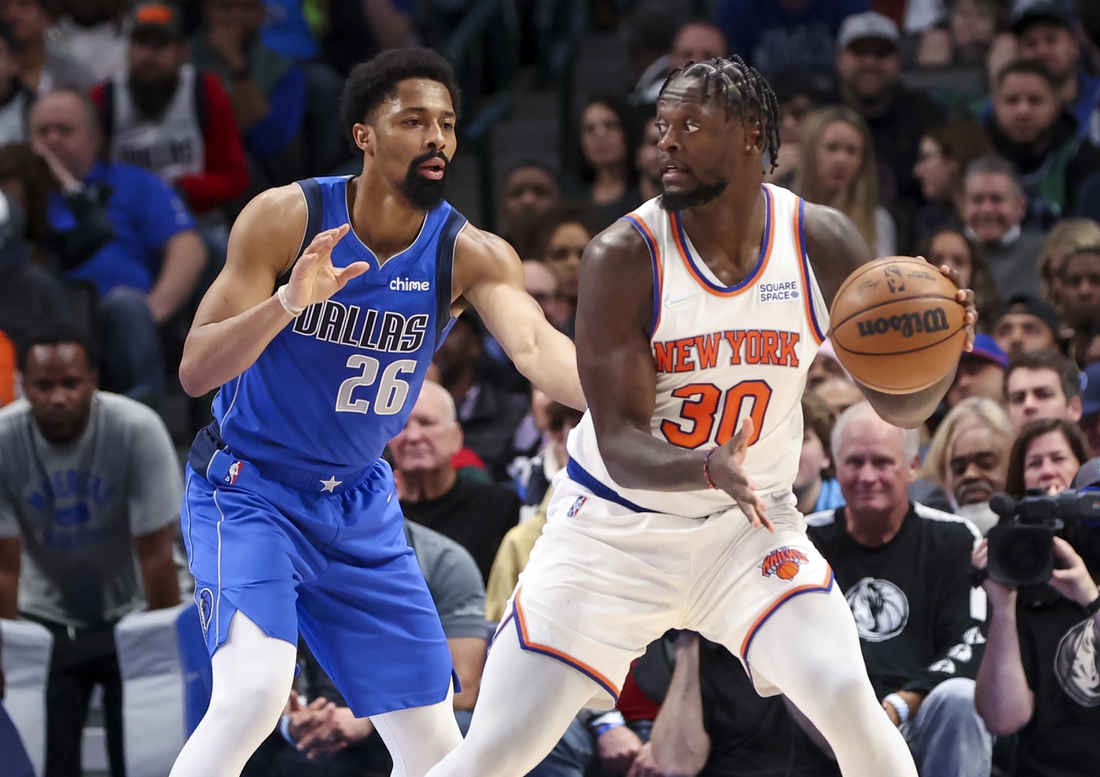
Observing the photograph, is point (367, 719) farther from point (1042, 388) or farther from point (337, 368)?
point (1042, 388)

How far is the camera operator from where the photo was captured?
451 cm

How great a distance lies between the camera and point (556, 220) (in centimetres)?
745

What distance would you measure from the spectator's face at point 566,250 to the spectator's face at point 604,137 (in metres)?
0.83

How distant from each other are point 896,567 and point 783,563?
63.1 inches

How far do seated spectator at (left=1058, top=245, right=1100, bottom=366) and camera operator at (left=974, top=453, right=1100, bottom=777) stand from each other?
2150 millimetres

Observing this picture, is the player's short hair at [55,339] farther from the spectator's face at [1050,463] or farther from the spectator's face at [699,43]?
the spectator's face at [699,43]

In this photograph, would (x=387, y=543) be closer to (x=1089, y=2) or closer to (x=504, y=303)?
(x=504, y=303)

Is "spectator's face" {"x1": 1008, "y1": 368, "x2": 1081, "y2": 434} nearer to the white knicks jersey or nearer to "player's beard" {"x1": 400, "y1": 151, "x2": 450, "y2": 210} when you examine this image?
the white knicks jersey

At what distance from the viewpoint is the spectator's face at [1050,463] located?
16.1 feet

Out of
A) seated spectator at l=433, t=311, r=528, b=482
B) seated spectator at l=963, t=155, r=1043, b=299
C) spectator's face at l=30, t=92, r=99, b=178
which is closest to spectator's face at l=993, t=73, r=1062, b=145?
seated spectator at l=963, t=155, r=1043, b=299

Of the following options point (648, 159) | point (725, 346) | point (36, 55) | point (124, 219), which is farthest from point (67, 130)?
point (725, 346)

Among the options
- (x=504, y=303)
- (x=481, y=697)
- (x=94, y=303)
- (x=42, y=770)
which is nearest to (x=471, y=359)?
(x=94, y=303)

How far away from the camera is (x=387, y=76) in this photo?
12.7 ft

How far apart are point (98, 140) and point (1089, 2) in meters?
5.58
